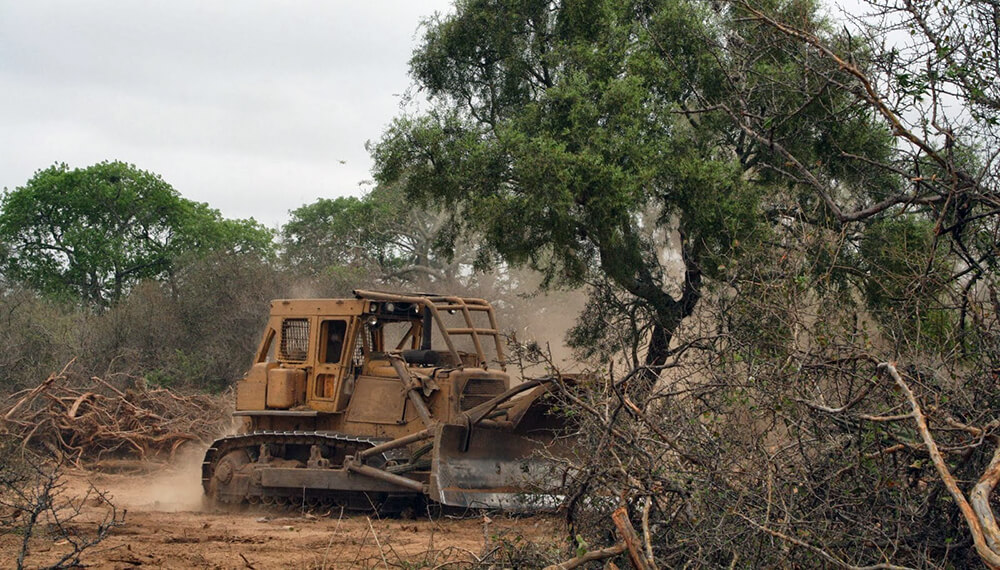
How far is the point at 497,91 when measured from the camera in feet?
61.5

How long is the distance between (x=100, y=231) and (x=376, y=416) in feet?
82.3

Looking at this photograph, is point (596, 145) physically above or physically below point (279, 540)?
above

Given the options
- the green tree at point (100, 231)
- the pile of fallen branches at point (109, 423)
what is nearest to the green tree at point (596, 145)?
the pile of fallen branches at point (109, 423)

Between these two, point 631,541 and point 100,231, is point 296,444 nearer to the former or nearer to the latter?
point 631,541

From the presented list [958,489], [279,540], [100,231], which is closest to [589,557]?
[958,489]

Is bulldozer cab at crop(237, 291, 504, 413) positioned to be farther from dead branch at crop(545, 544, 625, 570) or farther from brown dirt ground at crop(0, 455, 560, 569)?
dead branch at crop(545, 544, 625, 570)

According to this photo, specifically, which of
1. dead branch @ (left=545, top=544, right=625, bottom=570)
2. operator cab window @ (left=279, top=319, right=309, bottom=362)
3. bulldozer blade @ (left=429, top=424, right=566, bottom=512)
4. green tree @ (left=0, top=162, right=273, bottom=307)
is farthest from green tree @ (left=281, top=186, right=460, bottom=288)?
dead branch @ (left=545, top=544, right=625, bottom=570)

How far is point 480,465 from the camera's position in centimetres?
1104

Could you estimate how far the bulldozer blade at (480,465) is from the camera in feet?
34.6

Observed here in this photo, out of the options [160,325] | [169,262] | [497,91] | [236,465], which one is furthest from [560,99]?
[169,262]

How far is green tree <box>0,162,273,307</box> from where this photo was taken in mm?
33219

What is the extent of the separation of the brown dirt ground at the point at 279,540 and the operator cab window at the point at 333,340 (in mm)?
1858

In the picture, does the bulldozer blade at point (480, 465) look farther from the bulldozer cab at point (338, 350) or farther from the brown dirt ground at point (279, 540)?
the bulldozer cab at point (338, 350)

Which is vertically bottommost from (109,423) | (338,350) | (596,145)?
(109,423)
